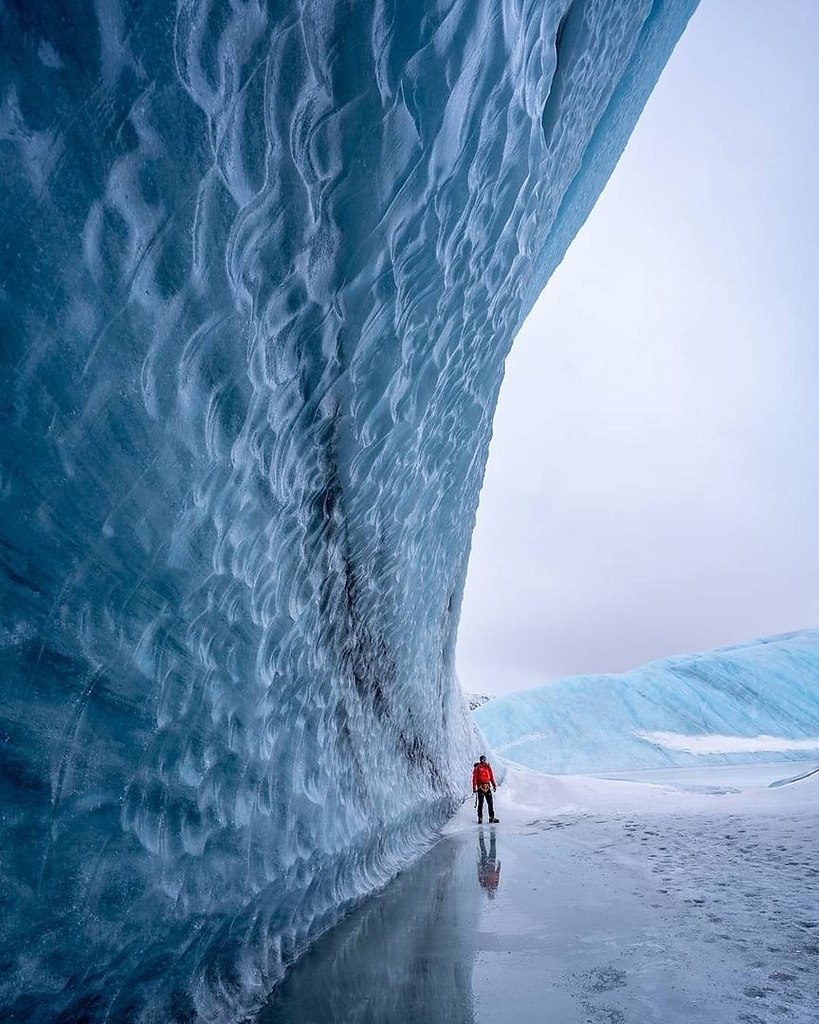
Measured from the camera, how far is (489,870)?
4.66m

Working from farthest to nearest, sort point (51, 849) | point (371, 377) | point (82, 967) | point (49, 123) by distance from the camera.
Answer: point (371, 377), point (82, 967), point (51, 849), point (49, 123)

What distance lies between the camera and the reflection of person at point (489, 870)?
159 inches

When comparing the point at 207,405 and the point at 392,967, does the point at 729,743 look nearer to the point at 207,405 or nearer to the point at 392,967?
the point at 392,967

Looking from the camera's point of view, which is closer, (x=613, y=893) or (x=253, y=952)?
(x=253, y=952)

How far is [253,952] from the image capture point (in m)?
2.38

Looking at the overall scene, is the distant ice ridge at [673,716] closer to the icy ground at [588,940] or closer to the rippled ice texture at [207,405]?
the icy ground at [588,940]

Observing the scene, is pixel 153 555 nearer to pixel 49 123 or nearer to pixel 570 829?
pixel 49 123

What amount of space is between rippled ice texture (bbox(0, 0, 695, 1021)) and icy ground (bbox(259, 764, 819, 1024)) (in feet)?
1.43

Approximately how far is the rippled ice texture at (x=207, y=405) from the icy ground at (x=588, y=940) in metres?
0.44

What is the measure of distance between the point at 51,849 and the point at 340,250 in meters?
1.86

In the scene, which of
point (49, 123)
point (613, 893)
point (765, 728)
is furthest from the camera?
point (765, 728)

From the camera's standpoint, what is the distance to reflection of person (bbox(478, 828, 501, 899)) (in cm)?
403

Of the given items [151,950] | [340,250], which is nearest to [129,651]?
[151,950]

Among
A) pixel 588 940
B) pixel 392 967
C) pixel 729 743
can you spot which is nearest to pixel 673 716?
pixel 729 743
